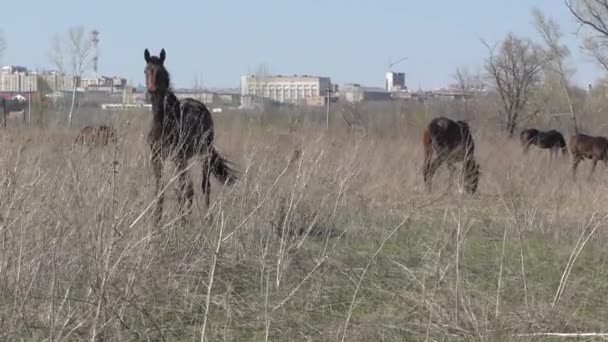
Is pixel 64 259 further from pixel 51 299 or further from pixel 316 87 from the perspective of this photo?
pixel 316 87

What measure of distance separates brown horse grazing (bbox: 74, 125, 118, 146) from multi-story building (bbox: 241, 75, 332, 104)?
55.6 ft

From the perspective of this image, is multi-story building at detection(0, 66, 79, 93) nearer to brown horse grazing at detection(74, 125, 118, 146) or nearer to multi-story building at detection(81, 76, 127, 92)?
multi-story building at detection(81, 76, 127, 92)

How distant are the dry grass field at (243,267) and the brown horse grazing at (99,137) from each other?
4.2 inches

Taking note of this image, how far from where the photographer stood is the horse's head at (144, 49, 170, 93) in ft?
31.9

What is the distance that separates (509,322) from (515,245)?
11.9ft

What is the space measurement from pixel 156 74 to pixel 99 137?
254 cm

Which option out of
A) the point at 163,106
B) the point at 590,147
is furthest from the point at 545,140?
the point at 163,106

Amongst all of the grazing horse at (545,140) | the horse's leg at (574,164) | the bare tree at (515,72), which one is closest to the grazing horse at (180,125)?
the horse's leg at (574,164)

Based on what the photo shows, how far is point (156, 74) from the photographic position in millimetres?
9711

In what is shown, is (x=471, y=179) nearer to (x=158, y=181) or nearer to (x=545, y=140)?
(x=158, y=181)

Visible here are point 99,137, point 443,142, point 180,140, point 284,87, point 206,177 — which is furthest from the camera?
point 284,87

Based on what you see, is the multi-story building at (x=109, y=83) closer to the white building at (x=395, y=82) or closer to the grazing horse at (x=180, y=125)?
the grazing horse at (x=180, y=125)

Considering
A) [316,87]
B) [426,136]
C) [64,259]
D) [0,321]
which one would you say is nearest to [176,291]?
[64,259]

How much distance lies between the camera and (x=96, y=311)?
442 centimetres
